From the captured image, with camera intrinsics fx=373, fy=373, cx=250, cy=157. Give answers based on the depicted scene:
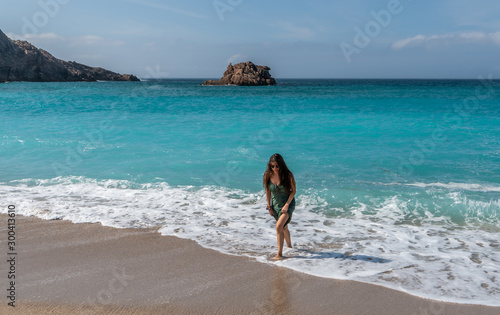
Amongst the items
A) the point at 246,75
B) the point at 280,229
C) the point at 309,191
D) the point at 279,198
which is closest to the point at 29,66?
the point at 246,75

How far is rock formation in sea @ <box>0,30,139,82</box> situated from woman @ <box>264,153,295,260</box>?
3905 inches

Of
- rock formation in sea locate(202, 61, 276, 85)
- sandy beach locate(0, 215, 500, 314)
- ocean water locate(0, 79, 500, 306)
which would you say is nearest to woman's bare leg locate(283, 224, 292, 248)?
ocean water locate(0, 79, 500, 306)

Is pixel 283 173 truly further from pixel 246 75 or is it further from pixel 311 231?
pixel 246 75

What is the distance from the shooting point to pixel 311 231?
20.9 feet

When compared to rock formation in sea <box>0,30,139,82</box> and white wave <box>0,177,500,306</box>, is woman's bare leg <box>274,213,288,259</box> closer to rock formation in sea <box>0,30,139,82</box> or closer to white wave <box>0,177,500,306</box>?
white wave <box>0,177,500,306</box>

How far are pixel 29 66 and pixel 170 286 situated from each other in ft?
372

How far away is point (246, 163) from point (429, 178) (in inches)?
207

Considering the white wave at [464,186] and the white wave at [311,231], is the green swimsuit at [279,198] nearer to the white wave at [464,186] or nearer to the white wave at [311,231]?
the white wave at [311,231]

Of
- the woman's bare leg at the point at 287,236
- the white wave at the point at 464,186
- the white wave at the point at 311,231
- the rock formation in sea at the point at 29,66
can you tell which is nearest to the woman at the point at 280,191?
the woman's bare leg at the point at 287,236

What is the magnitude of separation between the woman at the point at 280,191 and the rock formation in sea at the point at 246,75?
7562 cm

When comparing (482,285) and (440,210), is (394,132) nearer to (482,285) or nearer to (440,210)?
(440,210)

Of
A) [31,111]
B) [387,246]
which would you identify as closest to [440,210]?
[387,246]

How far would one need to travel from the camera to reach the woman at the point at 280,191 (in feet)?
16.2

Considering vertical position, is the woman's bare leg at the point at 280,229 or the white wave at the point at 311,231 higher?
the woman's bare leg at the point at 280,229
